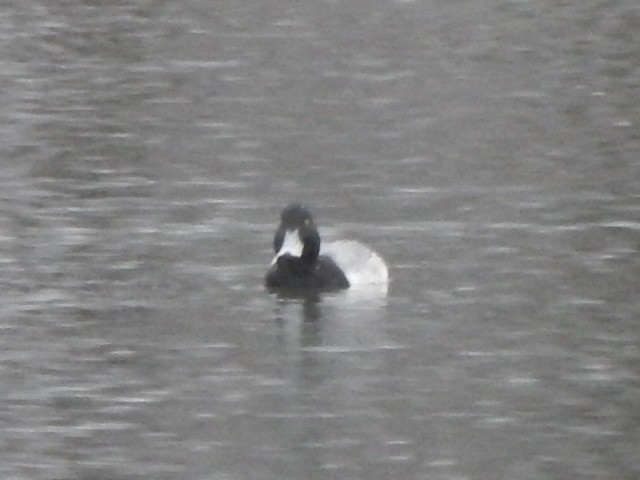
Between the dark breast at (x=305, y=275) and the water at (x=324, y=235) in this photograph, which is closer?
the water at (x=324, y=235)

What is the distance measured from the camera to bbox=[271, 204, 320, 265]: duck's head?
1855 cm

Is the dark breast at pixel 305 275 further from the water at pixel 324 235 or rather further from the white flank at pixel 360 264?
the water at pixel 324 235

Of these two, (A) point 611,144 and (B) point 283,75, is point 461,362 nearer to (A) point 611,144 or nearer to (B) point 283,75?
(A) point 611,144

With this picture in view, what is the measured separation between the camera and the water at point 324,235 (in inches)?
574

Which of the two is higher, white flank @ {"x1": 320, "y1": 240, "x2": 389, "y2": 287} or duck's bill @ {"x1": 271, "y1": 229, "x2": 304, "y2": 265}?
duck's bill @ {"x1": 271, "y1": 229, "x2": 304, "y2": 265}

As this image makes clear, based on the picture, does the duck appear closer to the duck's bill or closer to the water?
the duck's bill

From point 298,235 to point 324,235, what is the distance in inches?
71.2

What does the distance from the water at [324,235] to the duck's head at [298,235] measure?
0.41 metres

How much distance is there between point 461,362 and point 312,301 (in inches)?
102

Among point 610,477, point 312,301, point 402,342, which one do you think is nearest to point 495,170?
point 312,301

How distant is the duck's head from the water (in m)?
0.41

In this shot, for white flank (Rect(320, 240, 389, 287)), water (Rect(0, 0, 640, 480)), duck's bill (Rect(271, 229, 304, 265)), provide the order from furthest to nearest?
1. duck's bill (Rect(271, 229, 304, 265))
2. white flank (Rect(320, 240, 389, 287))
3. water (Rect(0, 0, 640, 480))

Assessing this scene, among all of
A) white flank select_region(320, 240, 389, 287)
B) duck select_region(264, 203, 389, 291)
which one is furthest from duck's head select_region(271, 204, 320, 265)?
white flank select_region(320, 240, 389, 287)

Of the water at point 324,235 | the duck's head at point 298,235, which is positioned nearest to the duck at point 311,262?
the duck's head at point 298,235
